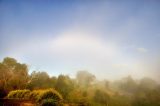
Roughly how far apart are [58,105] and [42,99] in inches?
39.8

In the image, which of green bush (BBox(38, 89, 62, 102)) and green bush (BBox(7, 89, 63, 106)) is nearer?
green bush (BBox(7, 89, 63, 106))

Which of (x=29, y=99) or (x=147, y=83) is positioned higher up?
(x=147, y=83)

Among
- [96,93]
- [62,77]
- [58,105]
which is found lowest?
[58,105]

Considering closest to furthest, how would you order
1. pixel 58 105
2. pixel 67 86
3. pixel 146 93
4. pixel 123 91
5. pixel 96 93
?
pixel 58 105 → pixel 67 86 → pixel 96 93 → pixel 146 93 → pixel 123 91

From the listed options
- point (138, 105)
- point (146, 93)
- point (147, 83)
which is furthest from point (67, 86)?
point (147, 83)

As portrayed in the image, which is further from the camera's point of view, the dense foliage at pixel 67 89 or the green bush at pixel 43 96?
the dense foliage at pixel 67 89

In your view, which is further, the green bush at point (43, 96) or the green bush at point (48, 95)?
the green bush at point (48, 95)

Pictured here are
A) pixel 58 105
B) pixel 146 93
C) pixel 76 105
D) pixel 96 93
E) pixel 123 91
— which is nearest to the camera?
pixel 58 105

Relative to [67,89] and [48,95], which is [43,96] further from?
[67,89]

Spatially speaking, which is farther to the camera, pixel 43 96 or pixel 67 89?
pixel 67 89

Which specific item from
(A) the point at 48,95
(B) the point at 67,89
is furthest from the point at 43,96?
(B) the point at 67,89

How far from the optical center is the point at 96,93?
19.2 meters

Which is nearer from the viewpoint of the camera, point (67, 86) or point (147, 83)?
point (67, 86)

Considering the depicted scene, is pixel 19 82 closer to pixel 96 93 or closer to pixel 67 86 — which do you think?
pixel 67 86
